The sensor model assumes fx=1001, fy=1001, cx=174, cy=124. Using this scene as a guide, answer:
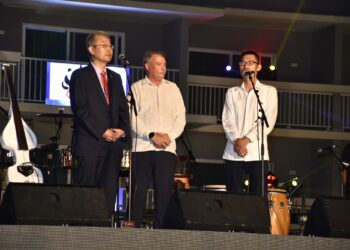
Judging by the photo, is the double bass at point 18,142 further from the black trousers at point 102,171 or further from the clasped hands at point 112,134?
the clasped hands at point 112,134

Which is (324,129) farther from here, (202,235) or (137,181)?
(202,235)

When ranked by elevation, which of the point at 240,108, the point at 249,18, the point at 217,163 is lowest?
the point at 217,163

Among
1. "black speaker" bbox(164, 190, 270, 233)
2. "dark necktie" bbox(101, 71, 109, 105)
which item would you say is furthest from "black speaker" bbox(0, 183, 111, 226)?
"dark necktie" bbox(101, 71, 109, 105)

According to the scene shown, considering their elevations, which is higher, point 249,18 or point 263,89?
point 249,18

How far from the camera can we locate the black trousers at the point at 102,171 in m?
8.70

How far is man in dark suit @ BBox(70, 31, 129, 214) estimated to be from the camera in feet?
28.6

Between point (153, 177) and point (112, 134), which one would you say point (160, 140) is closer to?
point (153, 177)

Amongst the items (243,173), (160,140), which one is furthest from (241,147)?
(160,140)

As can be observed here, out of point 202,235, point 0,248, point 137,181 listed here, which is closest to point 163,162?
point 137,181

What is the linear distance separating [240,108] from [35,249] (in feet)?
12.6

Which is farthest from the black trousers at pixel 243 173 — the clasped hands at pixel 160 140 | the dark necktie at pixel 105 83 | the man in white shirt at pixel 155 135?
the dark necktie at pixel 105 83

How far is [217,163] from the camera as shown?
77.0 feet

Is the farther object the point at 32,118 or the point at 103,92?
the point at 32,118

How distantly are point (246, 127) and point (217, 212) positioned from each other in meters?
2.19
